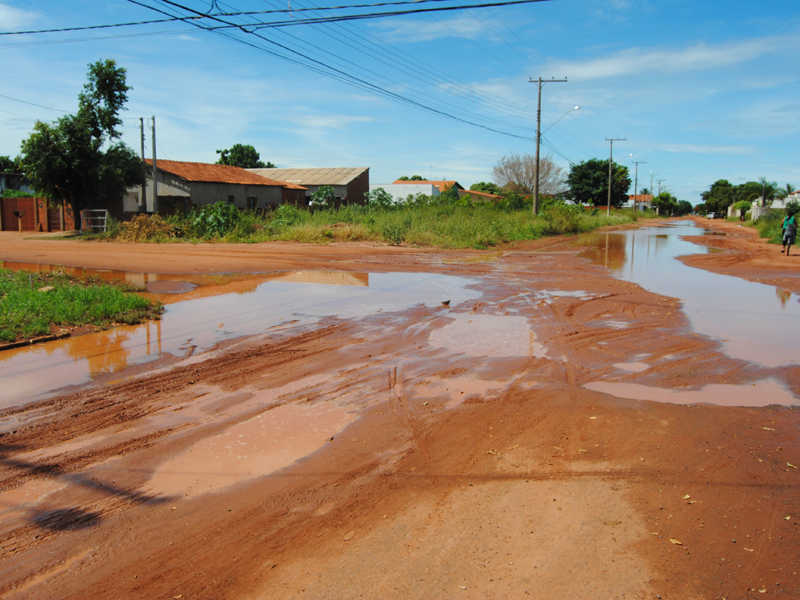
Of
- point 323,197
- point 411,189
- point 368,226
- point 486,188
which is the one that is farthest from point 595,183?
point 368,226

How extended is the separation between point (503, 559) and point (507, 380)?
3.59 m

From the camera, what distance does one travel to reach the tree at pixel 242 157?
284 feet

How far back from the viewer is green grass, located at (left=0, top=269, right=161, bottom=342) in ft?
29.6

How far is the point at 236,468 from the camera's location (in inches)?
181

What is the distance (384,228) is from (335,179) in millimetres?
31746

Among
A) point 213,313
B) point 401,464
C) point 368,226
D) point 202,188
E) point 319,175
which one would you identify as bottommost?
point 401,464

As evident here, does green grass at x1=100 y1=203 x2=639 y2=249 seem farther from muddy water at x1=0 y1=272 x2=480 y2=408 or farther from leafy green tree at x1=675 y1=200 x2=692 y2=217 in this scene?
leafy green tree at x1=675 y1=200 x2=692 y2=217

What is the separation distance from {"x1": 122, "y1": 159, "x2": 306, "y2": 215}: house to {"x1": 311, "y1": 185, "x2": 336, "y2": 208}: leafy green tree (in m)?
3.87

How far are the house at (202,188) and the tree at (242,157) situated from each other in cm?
3658

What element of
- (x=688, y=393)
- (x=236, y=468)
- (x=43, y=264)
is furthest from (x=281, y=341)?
(x=43, y=264)

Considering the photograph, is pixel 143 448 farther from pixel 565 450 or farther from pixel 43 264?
pixel 43 264

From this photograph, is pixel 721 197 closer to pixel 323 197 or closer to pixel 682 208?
pixel 682 208

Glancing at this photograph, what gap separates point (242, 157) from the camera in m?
86.8

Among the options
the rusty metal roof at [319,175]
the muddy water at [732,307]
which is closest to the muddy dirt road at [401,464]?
the muddy water at [732,307]
